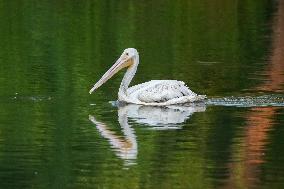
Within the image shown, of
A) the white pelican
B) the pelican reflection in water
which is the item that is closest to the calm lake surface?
the pelican reflection in water

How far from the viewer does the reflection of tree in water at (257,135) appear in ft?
41.8

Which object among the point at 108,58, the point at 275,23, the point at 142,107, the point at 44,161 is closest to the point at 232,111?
the point at 142,107

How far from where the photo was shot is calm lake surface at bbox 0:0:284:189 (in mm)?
12922

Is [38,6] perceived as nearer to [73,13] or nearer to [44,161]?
[73,13]

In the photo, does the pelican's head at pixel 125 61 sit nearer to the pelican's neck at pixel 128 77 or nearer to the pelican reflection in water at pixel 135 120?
the pelican's neck at pixel 128 77

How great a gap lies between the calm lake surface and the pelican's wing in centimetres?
23

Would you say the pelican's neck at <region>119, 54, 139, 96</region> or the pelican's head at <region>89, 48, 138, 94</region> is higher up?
the pelican's head at <region>89, 48, 138, 94</region>

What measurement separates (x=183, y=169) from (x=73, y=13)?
2712 centimetres

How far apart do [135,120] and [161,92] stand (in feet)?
5.36

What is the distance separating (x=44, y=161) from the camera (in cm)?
1355

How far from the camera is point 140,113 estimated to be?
17.7 metres

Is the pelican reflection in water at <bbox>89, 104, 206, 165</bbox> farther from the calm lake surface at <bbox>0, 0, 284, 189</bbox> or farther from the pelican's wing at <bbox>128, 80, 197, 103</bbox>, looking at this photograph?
the pelican's wing at <bbox>128, 80, 197, 103</bbox>

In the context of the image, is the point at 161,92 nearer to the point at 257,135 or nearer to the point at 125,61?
the point at 125,61

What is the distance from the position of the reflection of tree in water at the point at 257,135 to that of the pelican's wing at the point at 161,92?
1.22 meters
